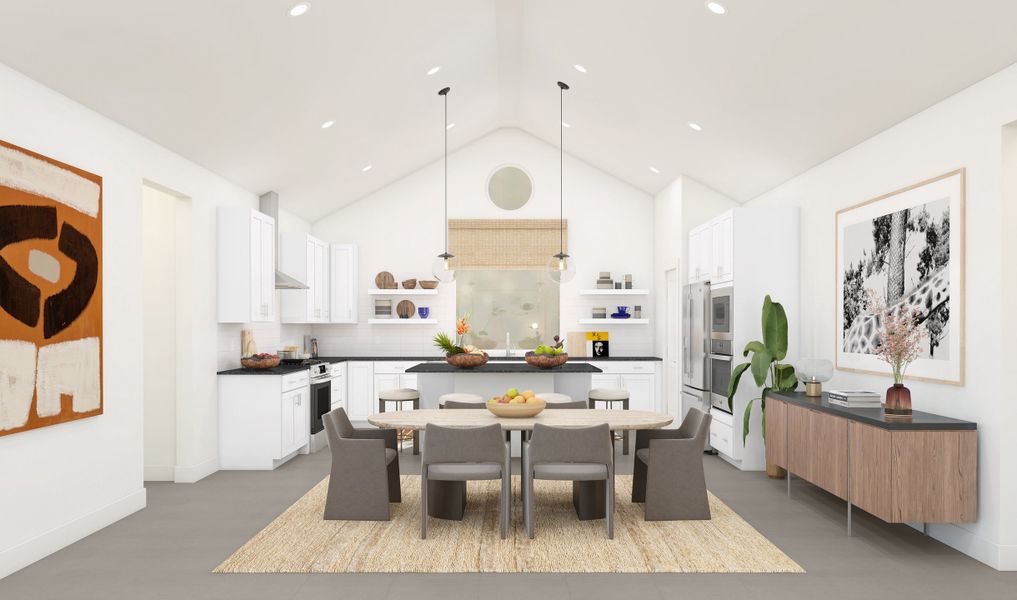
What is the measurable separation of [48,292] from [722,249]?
5719 millimetres

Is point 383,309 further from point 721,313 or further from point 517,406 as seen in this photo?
point 517,406

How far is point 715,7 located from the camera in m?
4.64

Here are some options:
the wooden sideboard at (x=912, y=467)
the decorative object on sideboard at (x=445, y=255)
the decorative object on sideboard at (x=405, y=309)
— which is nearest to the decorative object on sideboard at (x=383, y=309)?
the decorative object on sideboard at (x=405, y=309)

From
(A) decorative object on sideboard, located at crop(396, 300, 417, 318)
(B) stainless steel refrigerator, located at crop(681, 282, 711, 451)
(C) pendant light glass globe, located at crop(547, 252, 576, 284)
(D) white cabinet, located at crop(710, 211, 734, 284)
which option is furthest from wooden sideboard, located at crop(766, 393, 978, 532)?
(A) decorative object on sideboard, located at crop(396, 300, 417, 318)

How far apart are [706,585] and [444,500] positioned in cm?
195

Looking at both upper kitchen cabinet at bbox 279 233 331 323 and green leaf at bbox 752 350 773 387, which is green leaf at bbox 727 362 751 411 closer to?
green leaf at bbox 752 350 773 387

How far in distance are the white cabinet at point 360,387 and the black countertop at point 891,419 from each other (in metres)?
5.70

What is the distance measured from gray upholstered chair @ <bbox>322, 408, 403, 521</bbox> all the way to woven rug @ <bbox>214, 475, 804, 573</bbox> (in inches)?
3.7

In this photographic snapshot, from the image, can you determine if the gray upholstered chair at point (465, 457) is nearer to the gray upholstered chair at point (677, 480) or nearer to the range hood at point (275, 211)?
the gray upholstered chair at point (677, 480)

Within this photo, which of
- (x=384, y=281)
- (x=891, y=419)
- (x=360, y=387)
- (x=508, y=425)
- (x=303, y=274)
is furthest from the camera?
(x=384, y=281)

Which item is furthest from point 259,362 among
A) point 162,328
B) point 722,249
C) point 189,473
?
point 722,249

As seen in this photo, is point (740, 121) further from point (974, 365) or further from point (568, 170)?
point (568, 170)

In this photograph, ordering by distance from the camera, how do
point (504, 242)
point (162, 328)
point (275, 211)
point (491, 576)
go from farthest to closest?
1. point (504, 242)
2. point (275, 211)
3. point (162, 328)
4. point (491, 576)

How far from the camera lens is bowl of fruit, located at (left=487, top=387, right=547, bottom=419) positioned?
4.93m
